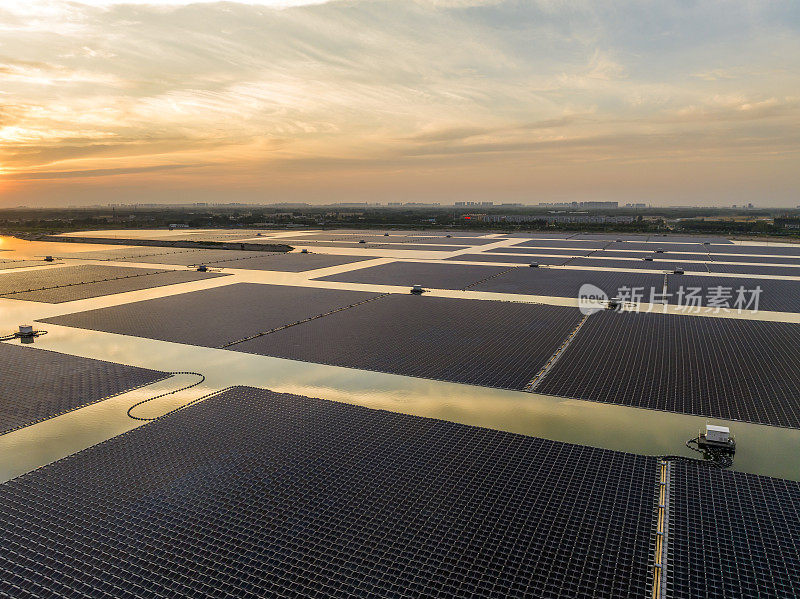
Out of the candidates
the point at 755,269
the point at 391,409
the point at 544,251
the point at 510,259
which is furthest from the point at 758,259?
the point at 391,409

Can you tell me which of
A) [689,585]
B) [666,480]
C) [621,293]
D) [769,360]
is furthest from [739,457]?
[621,293]

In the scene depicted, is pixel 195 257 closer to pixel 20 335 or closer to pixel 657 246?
pixel 20 335

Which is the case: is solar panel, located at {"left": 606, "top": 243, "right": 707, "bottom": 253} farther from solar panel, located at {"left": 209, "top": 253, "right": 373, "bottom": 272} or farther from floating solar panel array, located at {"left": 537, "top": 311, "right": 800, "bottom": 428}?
floating solar panel array, located at {"left": 537, "top": 311, "right": 800, "bottom": 428}

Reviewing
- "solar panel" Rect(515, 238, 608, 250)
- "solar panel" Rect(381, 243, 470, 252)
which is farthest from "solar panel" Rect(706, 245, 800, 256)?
"solar panel" Rect(381, 243, 470, 252)

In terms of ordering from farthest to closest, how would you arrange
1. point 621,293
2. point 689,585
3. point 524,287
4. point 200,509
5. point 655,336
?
point 524,287, point 621,293, point 655,336, point 200,509, point 689,585

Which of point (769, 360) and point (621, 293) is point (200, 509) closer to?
point (769, 360)

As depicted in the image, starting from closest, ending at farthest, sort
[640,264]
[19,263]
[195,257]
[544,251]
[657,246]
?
1. [640,264]
2. [19,263]
3. [195,257]
4. [544,251]
5. [657,246]

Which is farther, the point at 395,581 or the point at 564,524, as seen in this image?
the point at 564,524
